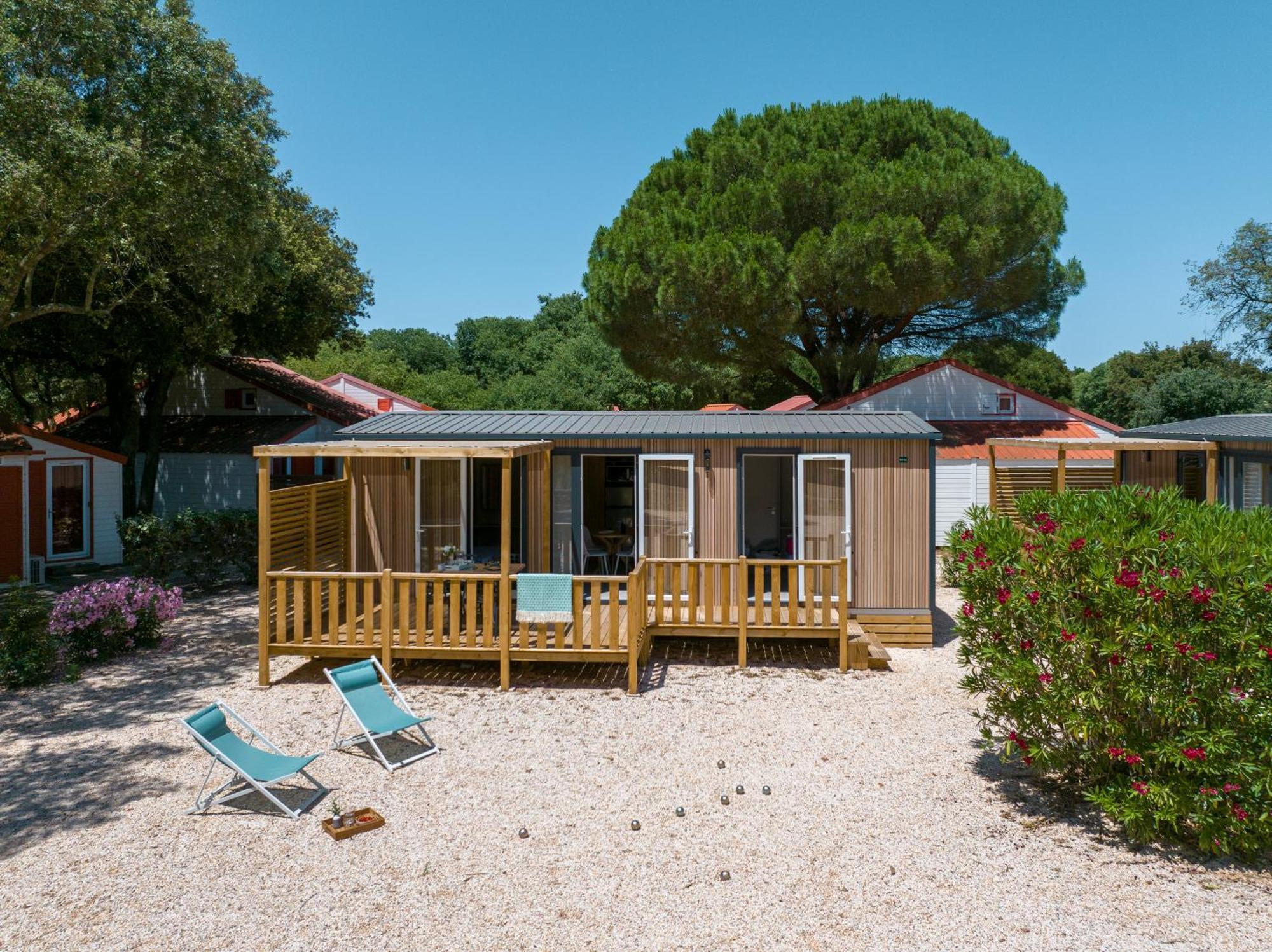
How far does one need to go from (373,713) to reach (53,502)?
497 inches

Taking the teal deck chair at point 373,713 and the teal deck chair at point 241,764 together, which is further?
the teal deck chair at point 373,713

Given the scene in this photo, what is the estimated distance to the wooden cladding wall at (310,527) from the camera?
334 inches

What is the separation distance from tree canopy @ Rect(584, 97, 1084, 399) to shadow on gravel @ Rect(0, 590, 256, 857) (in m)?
13.1

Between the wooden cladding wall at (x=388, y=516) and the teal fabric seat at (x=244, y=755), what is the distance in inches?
173

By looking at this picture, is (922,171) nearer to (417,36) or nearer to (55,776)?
(417,36)

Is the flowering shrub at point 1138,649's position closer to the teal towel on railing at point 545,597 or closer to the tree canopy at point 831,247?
the teal towel on railing at point 545,597

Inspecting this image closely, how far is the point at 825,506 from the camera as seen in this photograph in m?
9.77

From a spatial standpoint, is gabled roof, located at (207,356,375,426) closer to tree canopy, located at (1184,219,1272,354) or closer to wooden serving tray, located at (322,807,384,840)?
wooden serving tray, located at (322,807,384,840)

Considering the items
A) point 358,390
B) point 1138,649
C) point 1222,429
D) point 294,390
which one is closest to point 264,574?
A: point 1138,649

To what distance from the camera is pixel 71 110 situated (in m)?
10.5

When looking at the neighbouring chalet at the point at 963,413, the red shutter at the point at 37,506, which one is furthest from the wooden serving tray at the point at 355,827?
the neighbouring chalet at the point at 963,413

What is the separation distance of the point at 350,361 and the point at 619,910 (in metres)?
48.5

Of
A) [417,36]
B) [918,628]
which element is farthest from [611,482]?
[417,36]

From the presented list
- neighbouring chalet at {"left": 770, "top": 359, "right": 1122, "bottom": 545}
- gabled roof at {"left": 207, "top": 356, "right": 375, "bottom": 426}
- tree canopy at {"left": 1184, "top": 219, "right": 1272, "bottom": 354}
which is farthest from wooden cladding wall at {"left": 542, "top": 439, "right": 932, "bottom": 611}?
tree canopy at {"left": 1184, "top": 219, "right": 1272, "bottom": 354}
